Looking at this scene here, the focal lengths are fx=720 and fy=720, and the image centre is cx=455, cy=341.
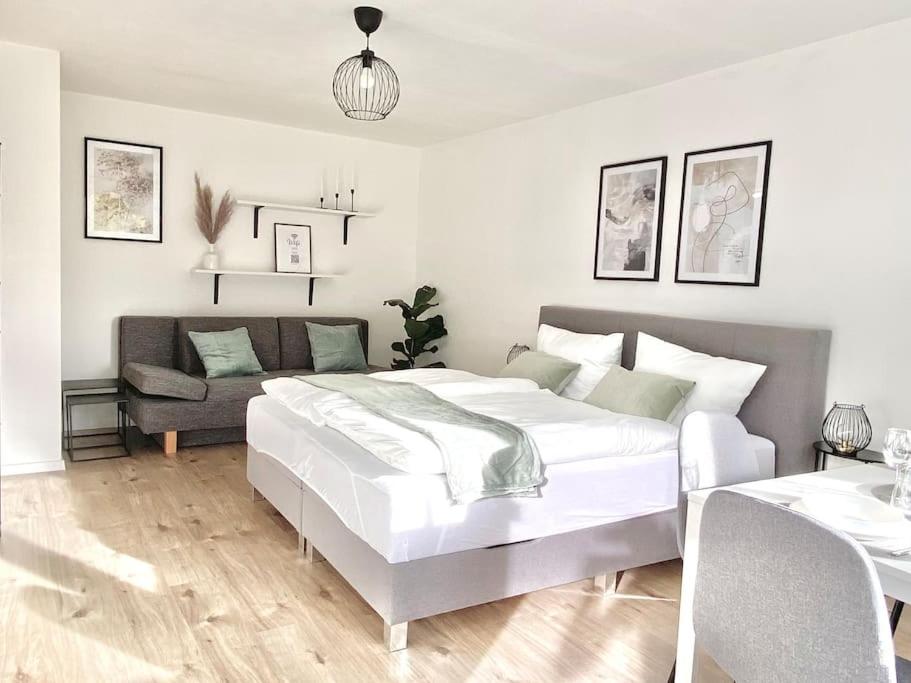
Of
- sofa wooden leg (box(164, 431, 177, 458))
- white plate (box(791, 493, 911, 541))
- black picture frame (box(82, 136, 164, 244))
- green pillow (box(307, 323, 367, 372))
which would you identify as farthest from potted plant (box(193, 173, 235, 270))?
white plate (box(791, 493, 911, 541))

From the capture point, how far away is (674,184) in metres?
4.15

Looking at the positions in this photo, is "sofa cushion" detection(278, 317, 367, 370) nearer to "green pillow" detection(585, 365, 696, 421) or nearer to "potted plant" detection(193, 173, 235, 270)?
"potted plant" detection(193, 173, 235, 270)

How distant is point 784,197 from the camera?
3568 millimetres

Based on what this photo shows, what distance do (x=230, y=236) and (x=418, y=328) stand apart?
1683mm

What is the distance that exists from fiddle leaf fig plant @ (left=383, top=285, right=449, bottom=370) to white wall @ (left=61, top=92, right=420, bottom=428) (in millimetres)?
517

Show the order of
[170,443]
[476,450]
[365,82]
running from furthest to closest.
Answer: [170,443], [365,82], [476,450]

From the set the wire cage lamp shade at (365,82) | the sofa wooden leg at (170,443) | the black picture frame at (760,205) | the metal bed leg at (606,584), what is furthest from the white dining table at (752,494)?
Answer: the sofa wooden leg at (170,443)

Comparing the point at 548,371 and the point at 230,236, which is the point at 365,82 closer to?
the point at 548,371

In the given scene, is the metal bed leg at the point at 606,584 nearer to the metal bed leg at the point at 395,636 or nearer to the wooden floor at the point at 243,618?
the wooden floor at the point at 243,618

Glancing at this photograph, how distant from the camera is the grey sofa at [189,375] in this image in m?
4.72

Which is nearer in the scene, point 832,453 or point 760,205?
point 832,453

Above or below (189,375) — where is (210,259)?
above

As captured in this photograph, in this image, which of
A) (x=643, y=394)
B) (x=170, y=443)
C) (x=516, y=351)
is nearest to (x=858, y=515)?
(x=643, y=394)

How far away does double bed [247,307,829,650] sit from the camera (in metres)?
2.50
